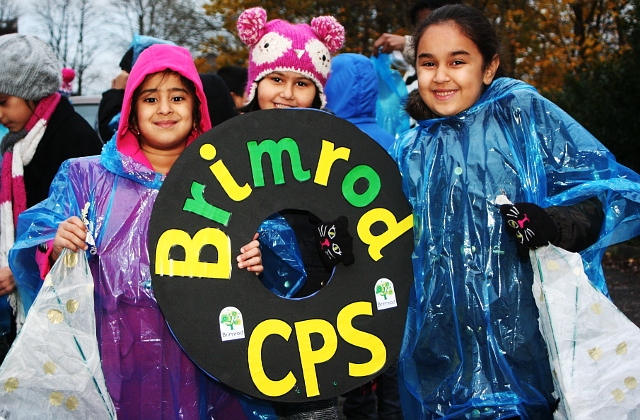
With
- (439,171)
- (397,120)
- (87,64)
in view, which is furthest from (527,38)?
(87,64)

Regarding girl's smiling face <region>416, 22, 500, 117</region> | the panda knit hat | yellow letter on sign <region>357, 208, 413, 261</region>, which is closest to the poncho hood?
the panda knit hat

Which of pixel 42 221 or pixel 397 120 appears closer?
pixel 42 221

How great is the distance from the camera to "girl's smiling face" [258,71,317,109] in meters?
2.94

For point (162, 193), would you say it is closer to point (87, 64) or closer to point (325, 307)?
point (325, 307)

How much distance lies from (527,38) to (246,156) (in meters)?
13.1

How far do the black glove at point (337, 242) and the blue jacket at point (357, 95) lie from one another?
1677 mm

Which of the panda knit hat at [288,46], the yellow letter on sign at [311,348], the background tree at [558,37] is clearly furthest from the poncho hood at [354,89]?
the background tree at [558,37]

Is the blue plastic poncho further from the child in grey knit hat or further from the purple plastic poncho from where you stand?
the child in grey knit hat

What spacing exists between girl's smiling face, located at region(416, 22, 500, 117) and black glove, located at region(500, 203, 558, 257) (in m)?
0.45

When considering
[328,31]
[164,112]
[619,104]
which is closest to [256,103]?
[328,31]

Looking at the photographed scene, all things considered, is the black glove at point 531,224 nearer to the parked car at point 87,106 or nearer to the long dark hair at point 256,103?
the long dark hair at point 256,103

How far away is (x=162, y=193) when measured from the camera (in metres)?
2.23

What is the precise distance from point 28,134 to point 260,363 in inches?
67.1

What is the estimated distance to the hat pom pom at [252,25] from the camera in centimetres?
304
